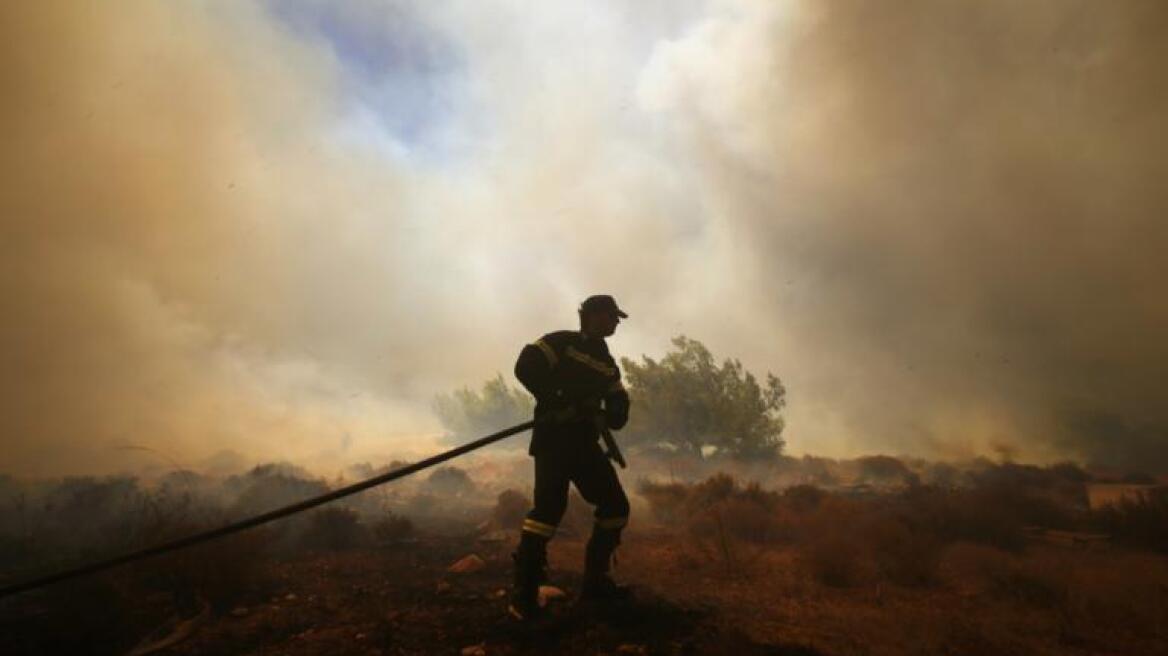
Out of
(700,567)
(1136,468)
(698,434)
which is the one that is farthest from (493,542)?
(1136,468)

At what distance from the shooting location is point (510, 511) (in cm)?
994

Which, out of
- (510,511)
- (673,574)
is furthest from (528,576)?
(510,511)

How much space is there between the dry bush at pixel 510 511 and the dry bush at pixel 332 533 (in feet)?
9.56

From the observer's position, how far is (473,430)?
40.3 m

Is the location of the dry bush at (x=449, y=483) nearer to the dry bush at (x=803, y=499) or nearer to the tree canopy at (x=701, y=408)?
the tree canopy at (x=701, y=408)

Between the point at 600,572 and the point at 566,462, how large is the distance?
3.17 ft

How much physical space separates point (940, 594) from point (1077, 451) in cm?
2539

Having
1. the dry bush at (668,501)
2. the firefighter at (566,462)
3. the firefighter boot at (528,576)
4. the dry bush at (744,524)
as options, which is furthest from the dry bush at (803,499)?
the firefighter boot at (528,576)

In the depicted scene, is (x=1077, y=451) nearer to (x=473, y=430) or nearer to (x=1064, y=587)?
(x=1064, y=587)

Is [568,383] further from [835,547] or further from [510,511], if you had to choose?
[510,511]

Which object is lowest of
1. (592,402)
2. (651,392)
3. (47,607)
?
(47,607)

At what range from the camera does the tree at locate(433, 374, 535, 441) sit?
35.7 meters

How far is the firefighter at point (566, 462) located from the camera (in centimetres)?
363

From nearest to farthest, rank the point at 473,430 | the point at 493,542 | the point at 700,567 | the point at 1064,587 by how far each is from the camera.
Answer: the point at 1064,587 → the point at 700,567 → the point at 493,542 → the point at 473,430
